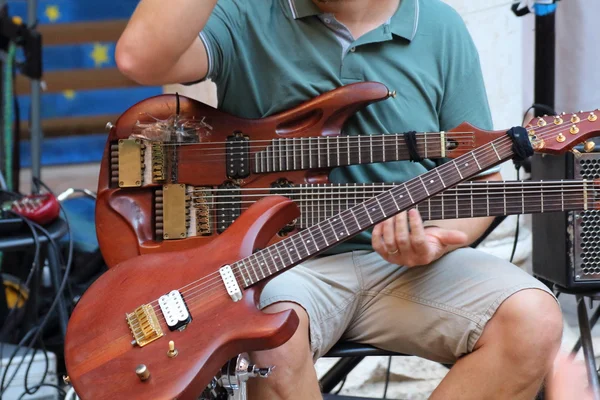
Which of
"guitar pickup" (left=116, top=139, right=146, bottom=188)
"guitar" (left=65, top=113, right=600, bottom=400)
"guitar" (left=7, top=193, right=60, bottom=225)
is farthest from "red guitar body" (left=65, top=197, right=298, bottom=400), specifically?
"guitar" (left=7, top=193, right=60, bottom=225)

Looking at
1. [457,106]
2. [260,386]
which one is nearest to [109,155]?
[260,386]

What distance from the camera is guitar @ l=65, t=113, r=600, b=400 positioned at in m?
1.46

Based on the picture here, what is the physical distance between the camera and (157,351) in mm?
1485

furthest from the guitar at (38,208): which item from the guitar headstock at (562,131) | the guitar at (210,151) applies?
the guitar headstock at (562,131)

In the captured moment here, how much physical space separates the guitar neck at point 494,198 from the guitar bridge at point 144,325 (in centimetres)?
48

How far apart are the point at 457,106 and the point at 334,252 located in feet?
1.48

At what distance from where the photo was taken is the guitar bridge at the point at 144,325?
1.50 metres

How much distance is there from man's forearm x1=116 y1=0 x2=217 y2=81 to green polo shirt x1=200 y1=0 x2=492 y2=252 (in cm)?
14

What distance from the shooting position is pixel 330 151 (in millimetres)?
1768

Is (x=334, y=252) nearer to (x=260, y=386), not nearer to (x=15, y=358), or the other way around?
(x=260, y=386)

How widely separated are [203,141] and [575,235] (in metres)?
0.92

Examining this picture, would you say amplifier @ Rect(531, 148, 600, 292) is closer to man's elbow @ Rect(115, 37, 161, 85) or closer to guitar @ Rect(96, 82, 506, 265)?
guitar @ Rect(96, 82, 506, 265)

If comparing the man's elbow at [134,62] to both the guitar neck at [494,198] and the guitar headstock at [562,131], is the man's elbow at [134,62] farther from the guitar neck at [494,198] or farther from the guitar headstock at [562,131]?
the guitar headstock at [562,131]

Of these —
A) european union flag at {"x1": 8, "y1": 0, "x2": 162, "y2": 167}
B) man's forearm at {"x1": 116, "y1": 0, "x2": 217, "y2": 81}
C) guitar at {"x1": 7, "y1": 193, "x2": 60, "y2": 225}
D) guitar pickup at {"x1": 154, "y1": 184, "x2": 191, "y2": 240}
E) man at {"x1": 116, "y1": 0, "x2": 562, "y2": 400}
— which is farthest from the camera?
european union flag at {"x1": 8, "y1": 0, "x2": 162, "y2": 167}
